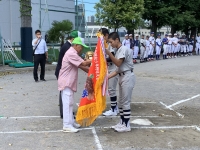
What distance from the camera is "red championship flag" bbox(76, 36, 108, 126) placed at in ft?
21.7

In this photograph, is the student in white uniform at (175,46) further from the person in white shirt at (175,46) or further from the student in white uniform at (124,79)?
the student in white uniform at (124,79)

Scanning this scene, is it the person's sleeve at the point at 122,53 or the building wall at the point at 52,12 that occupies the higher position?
the building wall at the point at 52,12

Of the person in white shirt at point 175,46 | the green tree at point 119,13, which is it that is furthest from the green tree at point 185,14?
the green tree at point 119,13

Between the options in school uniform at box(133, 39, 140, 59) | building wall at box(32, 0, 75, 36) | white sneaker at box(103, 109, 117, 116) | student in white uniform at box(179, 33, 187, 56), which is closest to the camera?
white sneaker at box(103, 109, 117, 116)

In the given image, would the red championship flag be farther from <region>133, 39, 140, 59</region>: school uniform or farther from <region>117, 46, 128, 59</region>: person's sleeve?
<region>133, 39, 140, 59</region>: school uniform

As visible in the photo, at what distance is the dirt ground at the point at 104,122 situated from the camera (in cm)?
612

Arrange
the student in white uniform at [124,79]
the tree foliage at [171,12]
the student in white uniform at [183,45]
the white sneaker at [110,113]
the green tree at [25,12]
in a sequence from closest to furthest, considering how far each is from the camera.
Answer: the student in white uniform at [124,79], the white sneaker at [110,113], the green tree at [25,12], the student in white uniform at [183,45], the tree foliage at [171,12]

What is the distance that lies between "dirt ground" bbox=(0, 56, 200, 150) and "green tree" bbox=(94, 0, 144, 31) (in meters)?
10.1

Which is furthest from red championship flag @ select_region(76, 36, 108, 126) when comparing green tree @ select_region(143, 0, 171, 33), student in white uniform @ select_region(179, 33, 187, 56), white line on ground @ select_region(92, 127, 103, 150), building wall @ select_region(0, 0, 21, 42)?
building wall @ select_region(0, 0, 21, 42)

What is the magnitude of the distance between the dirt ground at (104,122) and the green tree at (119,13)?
397 inches

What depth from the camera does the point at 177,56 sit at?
27453mm

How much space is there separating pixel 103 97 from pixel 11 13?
3677cm

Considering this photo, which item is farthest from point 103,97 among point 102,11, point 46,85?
point 102,11

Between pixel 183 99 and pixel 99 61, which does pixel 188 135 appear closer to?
pixel 99 61
